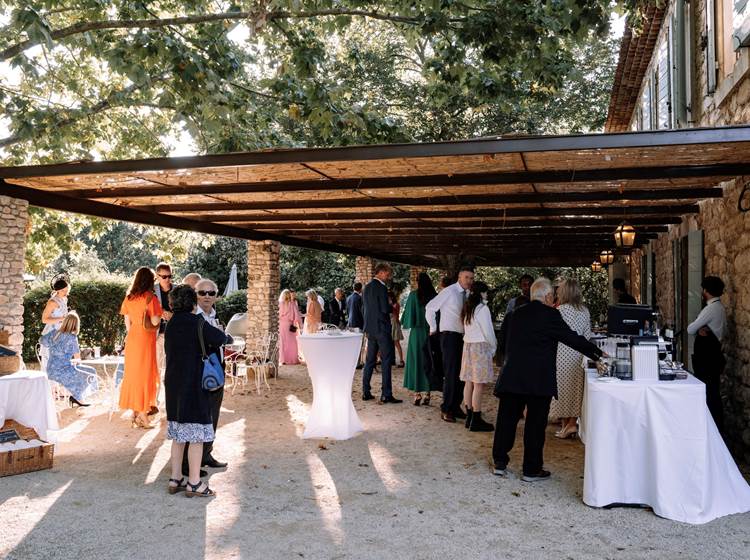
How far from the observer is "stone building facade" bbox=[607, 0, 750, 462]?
5695mm

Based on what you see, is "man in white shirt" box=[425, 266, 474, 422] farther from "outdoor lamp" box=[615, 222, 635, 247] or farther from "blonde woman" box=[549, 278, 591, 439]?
"outdoor lamp" box=[615, 222, 635, 247]

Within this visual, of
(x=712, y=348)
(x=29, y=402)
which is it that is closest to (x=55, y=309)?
(x=29, y=402)

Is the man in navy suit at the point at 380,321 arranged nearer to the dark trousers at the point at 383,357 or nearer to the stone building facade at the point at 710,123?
the dark trousers at the point at 383,357

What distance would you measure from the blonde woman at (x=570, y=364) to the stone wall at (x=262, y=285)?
6671mm

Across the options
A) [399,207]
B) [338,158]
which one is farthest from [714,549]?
[399,207]

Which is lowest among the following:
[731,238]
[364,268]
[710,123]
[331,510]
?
[331,510]

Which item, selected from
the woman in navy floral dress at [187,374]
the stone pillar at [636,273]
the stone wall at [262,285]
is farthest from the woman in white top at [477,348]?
the stone pillar at [636,273]

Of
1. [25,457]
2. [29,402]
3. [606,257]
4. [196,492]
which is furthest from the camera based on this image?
[606,257]

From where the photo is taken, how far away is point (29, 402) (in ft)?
18.4

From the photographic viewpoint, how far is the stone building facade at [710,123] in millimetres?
5695

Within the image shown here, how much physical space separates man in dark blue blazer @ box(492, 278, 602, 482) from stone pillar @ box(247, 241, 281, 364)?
7622 millimetres

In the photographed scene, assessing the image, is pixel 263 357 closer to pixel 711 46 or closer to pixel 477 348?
pixel 477 348

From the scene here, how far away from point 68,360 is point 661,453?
730 centimetres

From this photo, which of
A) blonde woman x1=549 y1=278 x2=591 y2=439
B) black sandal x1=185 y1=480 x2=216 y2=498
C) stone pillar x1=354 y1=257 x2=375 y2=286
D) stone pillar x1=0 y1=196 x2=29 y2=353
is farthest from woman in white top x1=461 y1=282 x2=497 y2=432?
stone pillar x1=354 y1=257 x2=375 y2=286
